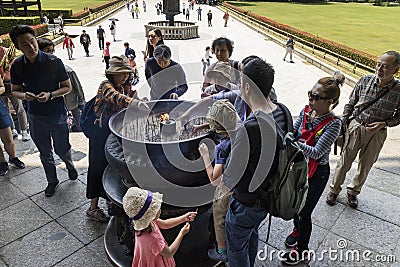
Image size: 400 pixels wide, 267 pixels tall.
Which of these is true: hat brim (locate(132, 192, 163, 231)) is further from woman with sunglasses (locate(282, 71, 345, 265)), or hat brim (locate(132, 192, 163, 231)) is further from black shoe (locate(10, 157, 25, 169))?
black shoe (locate(10, 157, 25, 169))

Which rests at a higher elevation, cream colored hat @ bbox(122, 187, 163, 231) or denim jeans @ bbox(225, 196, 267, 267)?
cream colored hat @ bbox(122, 187, 163, 231)

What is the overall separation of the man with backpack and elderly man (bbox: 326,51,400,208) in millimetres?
1857

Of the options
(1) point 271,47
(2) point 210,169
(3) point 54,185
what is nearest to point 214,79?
(2) point 210,169

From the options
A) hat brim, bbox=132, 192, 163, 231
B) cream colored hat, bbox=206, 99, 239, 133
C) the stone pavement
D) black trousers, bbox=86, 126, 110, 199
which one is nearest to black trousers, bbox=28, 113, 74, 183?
the stone pavement

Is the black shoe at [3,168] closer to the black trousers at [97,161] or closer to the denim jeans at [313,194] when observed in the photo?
the black trousers at [97,161]

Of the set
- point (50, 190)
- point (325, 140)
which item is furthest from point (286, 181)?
point (50, 190)

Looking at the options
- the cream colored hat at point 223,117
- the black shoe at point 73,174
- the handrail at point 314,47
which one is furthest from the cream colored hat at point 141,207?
the handrail at point 314,47

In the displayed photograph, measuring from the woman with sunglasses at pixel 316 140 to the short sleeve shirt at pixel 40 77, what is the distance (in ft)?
9.39

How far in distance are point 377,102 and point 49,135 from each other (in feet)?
13.1

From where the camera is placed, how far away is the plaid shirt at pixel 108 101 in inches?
126

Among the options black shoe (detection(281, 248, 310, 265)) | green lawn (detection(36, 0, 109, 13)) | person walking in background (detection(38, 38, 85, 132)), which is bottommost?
green lawn (detection(36, 0, 109, 13))

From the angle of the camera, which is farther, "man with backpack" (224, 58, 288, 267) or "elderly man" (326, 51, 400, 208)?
"elderly man" (326, 51, 400, 208)

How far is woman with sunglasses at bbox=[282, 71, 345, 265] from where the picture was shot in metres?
2.81

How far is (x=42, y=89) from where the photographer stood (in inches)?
154
